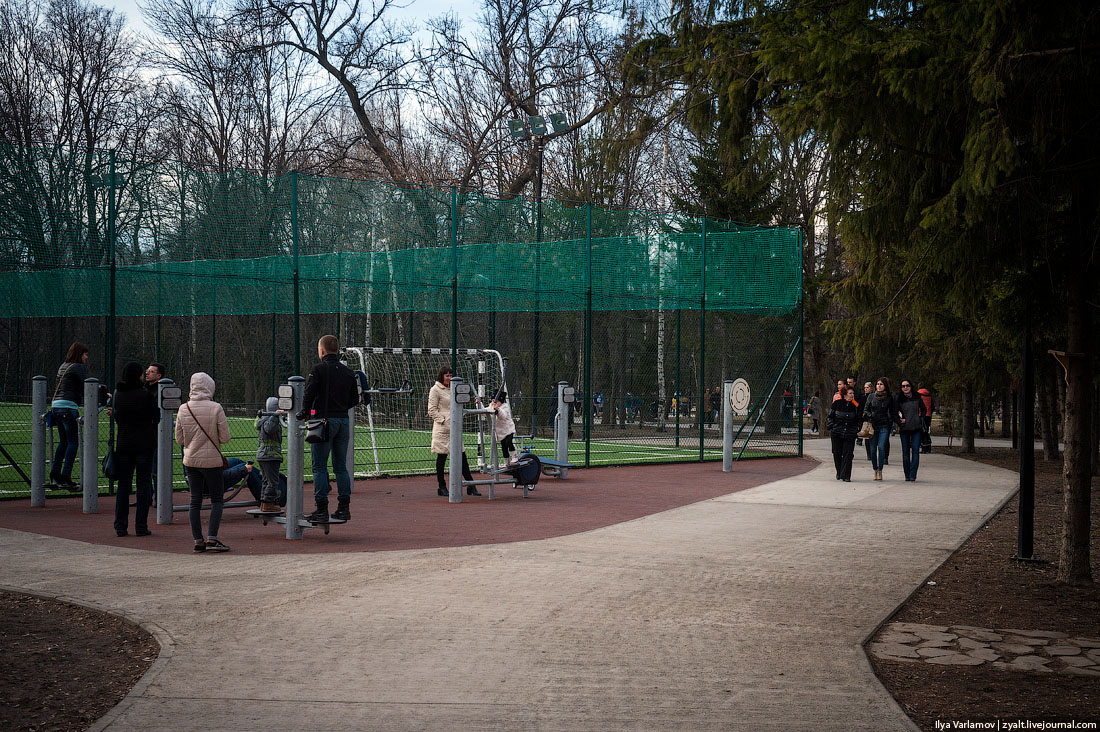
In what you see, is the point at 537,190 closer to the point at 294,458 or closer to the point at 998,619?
the point at 294,458

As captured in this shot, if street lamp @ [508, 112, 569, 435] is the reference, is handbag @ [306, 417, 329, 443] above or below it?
below

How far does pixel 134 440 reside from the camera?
10758 millimetres

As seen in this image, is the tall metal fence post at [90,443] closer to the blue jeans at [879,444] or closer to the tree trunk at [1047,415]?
the blue jeans at [879,444]

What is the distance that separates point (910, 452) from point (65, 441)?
45.1 ft

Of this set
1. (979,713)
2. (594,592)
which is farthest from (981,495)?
(979,713)

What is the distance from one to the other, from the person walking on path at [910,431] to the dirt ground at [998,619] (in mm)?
5646

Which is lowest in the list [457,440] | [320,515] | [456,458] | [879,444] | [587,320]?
[320,515]

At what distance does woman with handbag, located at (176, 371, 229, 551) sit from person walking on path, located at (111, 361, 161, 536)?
1.16 m

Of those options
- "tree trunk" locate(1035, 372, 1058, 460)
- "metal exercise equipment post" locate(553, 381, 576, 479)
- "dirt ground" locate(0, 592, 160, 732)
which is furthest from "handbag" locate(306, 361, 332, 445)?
"tree trunk" locate(1035, 372, 1058, 460)

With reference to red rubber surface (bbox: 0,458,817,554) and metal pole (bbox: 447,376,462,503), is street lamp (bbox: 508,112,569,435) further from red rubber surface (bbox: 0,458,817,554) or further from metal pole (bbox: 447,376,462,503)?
metal pole (bbox: 447,376,462,503)

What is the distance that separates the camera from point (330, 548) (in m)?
10.1

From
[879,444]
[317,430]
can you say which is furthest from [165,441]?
[879,444]

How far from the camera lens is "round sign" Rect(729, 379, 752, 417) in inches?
766

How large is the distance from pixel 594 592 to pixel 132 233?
36.0ft
